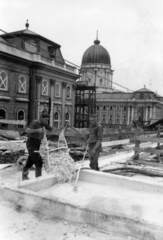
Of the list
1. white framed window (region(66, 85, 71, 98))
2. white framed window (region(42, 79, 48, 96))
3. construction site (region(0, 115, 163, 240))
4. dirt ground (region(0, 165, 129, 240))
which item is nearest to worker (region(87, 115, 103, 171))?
construction site (region(0, 115, 163, 240))

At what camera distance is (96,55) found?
8381 centimetres

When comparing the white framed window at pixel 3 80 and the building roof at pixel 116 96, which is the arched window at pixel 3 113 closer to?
the white framed window at pixel 3 80

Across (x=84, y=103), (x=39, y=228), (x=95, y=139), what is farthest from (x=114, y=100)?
(x=39, y=228)

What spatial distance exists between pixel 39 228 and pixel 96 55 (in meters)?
→ 83.1

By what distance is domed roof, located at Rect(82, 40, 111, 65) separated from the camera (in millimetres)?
83562

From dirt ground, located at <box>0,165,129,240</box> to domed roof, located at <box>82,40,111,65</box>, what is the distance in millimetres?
81701

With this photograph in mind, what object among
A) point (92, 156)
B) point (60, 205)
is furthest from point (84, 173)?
point (60, 205)

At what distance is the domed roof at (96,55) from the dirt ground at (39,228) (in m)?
81.7

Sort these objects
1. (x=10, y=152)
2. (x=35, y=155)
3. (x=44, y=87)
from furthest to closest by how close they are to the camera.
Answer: (x=44, y=87), (x=10, y=152), (x=35, y=155)

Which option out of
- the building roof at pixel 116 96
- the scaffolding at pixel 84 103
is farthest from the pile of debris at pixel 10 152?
the building roof at pixel 116 96

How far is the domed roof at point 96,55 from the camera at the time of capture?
274 ft

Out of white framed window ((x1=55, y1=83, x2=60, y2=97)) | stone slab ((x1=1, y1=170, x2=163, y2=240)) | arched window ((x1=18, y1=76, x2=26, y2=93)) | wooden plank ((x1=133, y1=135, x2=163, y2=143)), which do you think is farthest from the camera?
white framed window ((x1=55, y1=83, x2=60, y2=97))

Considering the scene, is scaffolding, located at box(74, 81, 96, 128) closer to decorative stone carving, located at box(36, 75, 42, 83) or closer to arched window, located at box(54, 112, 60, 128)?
arched window, located at box(54, 112, 60, 128)

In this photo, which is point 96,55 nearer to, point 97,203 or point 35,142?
point 35,142
